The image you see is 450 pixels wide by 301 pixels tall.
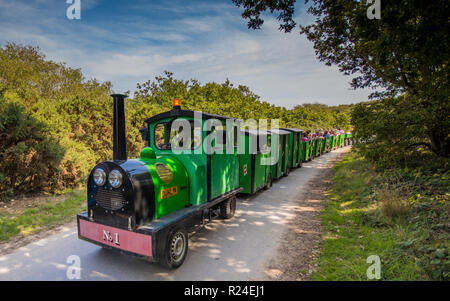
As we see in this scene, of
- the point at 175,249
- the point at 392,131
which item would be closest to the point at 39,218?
the point at 175,249

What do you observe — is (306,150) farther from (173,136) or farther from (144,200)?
(144,200)

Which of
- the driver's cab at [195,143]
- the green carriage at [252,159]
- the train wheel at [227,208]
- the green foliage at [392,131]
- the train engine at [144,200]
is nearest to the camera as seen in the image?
the train engine at [144,200]

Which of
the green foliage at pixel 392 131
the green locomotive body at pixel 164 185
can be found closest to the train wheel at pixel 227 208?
the green locomotive body at pixel 164 185

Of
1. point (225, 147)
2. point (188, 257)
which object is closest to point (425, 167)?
point (225, 147)

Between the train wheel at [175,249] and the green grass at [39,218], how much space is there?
11.0 ft

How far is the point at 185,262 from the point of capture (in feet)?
13.0

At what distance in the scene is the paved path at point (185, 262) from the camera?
3562 mm

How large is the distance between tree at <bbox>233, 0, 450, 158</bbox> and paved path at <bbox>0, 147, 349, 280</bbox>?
13.9ft

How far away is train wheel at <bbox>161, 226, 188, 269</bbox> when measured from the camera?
355cm

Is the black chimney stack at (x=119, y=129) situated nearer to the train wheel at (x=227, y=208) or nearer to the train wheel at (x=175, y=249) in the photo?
the train wheel at (x=175, y=249)

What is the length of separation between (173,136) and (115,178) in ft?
5.28

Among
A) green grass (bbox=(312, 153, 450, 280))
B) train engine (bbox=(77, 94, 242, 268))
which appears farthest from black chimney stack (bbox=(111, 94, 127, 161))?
green grass (bbox=(312, 153, 450, 280))
